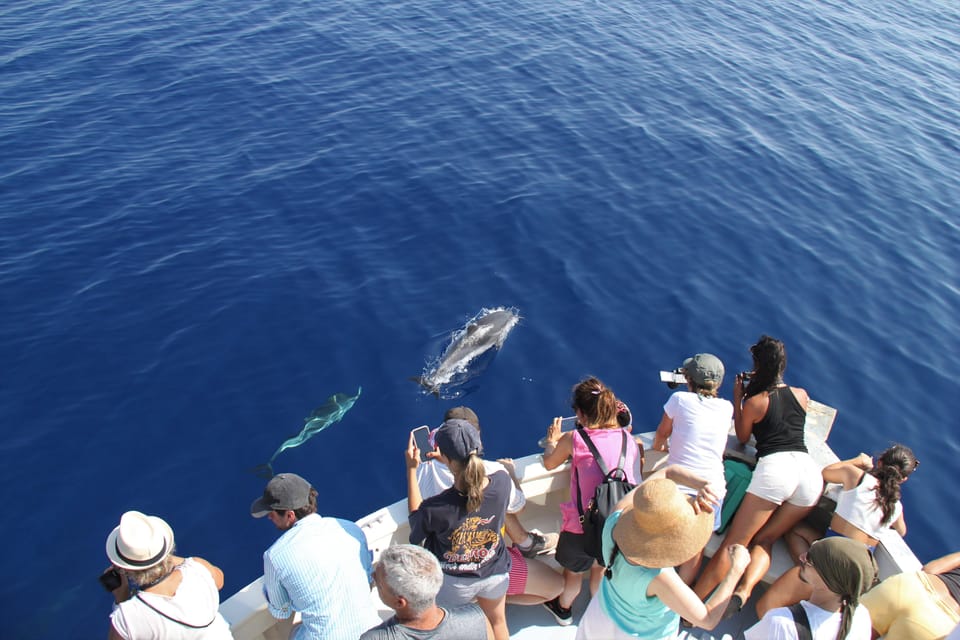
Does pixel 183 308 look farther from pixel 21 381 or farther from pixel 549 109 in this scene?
pixel 549 109

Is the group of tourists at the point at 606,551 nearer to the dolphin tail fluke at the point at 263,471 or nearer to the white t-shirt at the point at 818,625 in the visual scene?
the white t-shirt at the point at 818,625

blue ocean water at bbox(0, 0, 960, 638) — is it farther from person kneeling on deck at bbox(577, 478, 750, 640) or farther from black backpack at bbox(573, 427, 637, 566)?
person kneeling on deck at bbox(577, 478, 750, 640)

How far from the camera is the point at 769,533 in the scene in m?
7.48

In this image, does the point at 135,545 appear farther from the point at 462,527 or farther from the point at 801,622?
the point at 801,622

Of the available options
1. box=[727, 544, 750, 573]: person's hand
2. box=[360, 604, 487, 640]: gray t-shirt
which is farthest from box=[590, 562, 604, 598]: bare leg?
box=[360, 604, 487, 640]: gray t-shirt

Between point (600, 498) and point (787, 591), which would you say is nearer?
point (600, 498)

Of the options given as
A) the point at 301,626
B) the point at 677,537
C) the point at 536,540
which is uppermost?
the point at 677,537

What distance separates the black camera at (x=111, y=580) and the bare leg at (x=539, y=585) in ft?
12.3

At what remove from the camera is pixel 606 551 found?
5293 mm

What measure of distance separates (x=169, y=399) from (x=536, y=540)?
310 inches

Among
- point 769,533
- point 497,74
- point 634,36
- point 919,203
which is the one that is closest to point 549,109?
point 497,74

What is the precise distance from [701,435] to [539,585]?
228 cm

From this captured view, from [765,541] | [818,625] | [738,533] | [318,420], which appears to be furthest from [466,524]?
[318,420]

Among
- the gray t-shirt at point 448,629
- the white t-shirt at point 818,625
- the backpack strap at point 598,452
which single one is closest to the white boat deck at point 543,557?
the backpack strap at point 598,452
